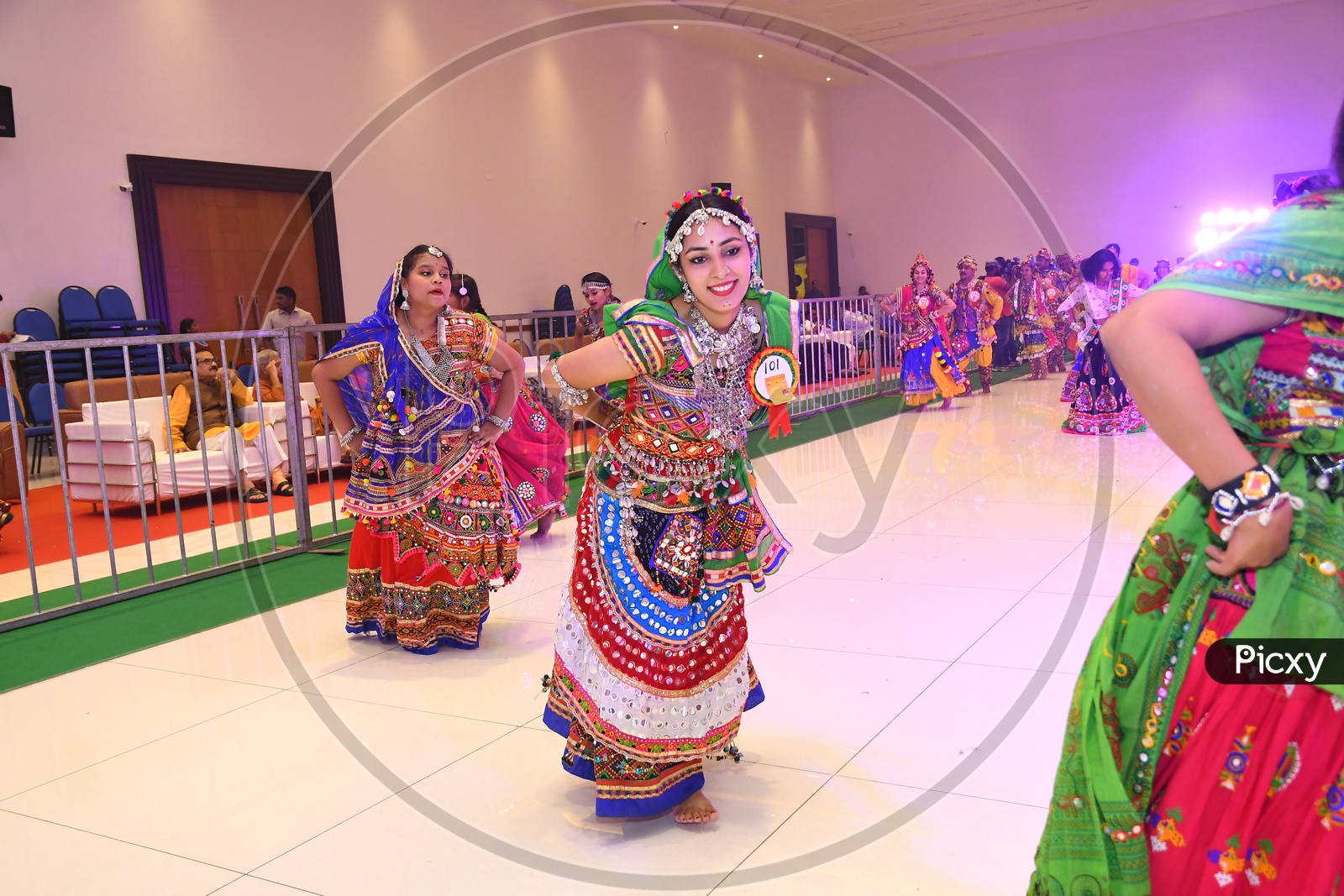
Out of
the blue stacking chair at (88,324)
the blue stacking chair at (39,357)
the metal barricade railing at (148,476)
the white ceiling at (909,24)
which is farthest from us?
the white ceiling at (909,24)

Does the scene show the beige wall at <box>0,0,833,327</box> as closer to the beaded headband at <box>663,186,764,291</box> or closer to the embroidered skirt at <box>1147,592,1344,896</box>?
the beaded headband at <box>663,186,764,291</box>

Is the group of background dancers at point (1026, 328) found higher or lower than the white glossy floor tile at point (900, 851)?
higher

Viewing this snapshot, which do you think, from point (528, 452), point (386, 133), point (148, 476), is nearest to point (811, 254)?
point (386, 133)

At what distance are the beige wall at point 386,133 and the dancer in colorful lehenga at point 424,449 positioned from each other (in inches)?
218

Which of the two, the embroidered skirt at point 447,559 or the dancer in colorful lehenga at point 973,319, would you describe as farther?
the dancer in colorful lehenga at point 973,319

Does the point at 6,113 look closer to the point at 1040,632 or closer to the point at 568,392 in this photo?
the point at 568,392

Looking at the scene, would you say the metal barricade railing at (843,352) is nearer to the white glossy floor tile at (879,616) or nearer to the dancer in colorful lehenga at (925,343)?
the dancer in colorful lehenga at (925,343)

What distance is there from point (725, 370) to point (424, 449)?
1.66 metres

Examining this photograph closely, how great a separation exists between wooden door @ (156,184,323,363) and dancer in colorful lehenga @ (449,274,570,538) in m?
4.83

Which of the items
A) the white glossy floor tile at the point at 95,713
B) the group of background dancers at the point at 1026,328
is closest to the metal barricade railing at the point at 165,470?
the white glossy floor tile at the point at 95,713

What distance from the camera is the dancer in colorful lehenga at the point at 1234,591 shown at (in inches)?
49.1

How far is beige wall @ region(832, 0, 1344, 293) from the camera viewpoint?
1572cm

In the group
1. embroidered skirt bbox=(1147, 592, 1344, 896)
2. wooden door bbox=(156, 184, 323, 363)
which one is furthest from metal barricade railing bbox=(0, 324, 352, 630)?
embroidered skirt bbox=(1147, 592, 1344, 896)

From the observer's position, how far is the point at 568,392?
7.74ft
